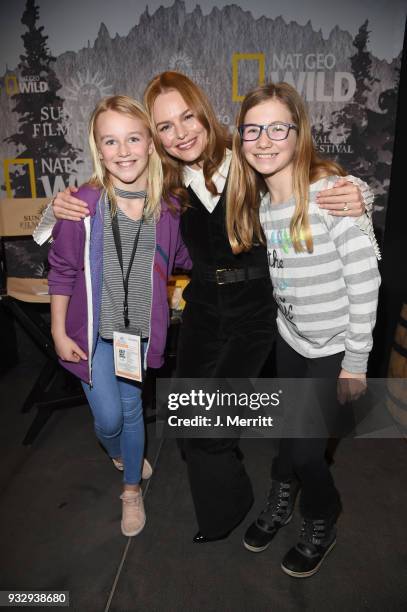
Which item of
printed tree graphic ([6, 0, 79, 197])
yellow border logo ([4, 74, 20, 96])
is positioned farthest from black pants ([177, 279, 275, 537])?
yellow border logo ([4, 74, 20, 96])

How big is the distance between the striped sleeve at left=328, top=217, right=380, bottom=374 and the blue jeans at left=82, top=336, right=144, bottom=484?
986mm

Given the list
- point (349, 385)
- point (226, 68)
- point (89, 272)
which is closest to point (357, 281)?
point (349, 385)

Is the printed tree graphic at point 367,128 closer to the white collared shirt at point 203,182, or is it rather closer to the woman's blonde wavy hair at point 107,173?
the white collared shirt at point 203,182

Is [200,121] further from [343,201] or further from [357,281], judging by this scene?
[357,281]

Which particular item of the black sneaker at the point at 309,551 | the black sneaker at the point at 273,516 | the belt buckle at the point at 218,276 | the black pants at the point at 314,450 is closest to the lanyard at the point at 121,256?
the belt buckle at the point at 218,276

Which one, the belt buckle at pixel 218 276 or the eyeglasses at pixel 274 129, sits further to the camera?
the belt buckle at pixel 218 276

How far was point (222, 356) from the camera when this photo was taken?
6.05 ft

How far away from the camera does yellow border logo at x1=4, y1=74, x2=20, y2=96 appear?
3283 millimetres

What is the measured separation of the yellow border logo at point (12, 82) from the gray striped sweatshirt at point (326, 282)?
98.8 inches

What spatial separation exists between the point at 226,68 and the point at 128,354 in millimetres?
2389

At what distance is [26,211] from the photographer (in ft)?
11.5

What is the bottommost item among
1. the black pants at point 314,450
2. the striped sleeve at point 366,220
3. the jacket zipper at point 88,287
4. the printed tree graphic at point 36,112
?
the black pants at point 314,450

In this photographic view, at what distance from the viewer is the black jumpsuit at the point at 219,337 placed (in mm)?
1837

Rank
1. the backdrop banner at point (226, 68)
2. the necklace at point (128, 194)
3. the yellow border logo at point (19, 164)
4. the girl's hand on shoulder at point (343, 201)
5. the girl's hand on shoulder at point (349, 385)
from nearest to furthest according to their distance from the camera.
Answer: the girl's hand on shoulder at point (343, 201) < the girl's hand on shoulder at point (349, 385) < the necklace at point (128, 194) < the backdrop banner at point (226, 68) < the yellow border logo at point (19, 164)
